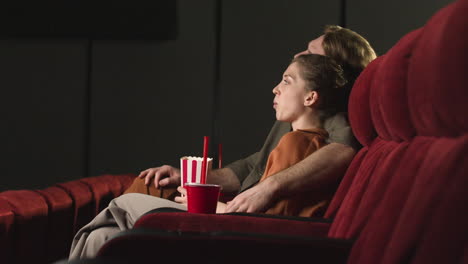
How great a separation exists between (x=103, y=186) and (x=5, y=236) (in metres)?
0.63

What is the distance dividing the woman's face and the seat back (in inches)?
21.1

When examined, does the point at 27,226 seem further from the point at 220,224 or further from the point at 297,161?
the point at 297,161

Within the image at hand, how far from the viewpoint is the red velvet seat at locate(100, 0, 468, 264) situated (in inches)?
21.6

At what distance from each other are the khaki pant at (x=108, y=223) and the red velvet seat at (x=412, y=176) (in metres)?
0.29

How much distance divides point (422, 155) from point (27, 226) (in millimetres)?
918

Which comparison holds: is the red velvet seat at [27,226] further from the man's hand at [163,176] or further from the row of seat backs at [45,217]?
the man's hand at [163,176]

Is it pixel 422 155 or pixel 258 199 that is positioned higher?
pixel 422 155

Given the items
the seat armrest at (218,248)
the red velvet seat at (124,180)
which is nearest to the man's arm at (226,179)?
the red velvet seat at (124,180)

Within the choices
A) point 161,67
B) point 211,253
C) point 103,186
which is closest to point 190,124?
point 161,67

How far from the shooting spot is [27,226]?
1.21 m

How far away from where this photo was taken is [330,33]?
1.66m

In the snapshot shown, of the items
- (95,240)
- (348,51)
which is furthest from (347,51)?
Answer: (95,240)

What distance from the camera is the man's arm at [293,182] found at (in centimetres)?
120

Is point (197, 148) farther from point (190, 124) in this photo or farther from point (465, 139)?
point (465, 139)
